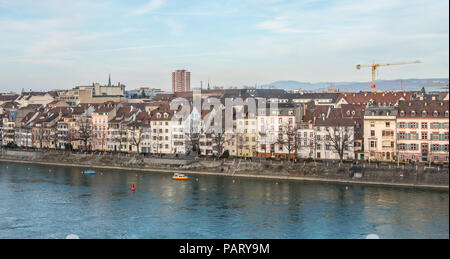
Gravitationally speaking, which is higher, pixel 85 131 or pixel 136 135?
pixel 85 131

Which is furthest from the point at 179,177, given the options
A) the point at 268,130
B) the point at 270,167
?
the point at 268,130

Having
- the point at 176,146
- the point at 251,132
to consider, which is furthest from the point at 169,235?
the point at 176,146

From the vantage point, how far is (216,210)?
28266 mm

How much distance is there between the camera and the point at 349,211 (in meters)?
27.2

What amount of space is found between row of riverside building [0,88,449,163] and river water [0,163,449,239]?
7395mm

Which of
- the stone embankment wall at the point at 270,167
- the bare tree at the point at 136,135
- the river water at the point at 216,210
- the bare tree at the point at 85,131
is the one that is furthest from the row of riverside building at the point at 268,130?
the river water at the point at 216,210

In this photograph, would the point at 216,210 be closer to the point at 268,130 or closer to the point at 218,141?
the point at 218,141

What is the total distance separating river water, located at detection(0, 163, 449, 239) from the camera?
23.6 meters

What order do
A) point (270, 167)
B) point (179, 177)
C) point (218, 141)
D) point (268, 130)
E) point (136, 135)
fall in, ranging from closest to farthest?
point (179, 177) < point (270, 167) < point (218, 141) < point (268, 130) < point (136, 135)

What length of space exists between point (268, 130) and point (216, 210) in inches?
823

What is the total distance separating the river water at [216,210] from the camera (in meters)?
23.6

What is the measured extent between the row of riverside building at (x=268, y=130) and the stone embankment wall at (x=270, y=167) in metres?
2.58

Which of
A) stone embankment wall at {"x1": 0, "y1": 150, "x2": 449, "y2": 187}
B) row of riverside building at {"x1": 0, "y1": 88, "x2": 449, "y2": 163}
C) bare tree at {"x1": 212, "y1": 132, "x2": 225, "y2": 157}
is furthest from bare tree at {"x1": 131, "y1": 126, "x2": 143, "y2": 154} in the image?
bare tree at {"x1": 212, "y1": 132, "x2": 225, "y2": 157}

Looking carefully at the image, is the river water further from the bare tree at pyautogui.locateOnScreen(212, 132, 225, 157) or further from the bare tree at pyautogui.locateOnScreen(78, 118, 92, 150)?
the bare tree at pyautogui.locateOnScreen(78, 118, 92, 150)
